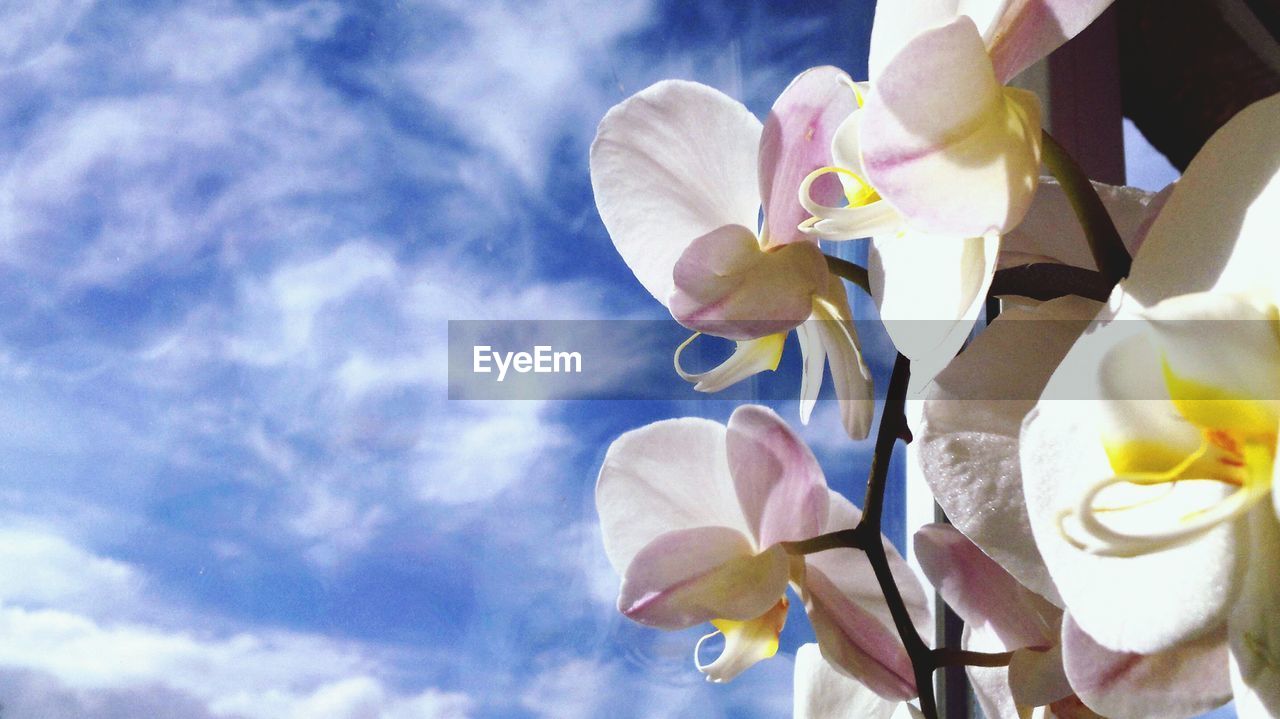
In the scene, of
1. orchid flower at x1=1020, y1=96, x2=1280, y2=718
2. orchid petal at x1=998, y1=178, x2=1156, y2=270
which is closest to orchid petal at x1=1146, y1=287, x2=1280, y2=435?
orchid flower at x1=1020, y1=96, x2=1280, y2=718

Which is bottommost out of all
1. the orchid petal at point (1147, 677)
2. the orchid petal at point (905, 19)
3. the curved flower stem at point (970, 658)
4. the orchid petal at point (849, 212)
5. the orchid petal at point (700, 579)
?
the orchid petal at point (1147, 677)

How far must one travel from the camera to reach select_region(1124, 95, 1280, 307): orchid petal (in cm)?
13

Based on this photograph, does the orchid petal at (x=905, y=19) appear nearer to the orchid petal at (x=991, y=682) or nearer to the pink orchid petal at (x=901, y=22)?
the pink orchid petal at (x=901, y=22)

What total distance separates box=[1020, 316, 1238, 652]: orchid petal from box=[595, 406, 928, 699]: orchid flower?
0.09m

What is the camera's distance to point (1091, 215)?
0.56 ft

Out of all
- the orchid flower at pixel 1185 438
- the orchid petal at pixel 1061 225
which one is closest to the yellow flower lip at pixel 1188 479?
the orchid flower at pixel 1185 438

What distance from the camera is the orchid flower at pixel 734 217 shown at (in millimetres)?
205

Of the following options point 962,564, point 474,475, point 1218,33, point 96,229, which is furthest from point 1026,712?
point 96,229

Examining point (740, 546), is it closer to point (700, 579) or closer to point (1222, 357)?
point (700, 579)

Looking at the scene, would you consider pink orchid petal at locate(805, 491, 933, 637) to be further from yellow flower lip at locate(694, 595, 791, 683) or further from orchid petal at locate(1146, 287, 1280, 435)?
orchid petal at locate(1146, 287, 1280, 435)

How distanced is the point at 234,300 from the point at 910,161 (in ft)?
2.30

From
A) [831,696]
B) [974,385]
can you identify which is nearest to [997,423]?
[974,385]

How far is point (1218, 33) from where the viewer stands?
68cm

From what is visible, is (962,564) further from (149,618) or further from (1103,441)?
(149,618)
